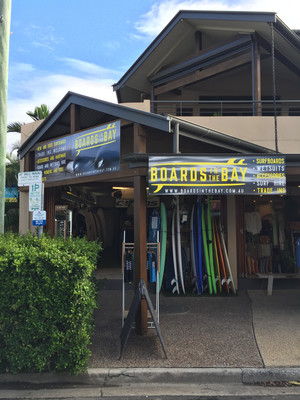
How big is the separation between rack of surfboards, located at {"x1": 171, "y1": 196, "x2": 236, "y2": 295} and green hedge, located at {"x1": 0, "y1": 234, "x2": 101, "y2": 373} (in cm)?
410

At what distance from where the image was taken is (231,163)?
5.38m

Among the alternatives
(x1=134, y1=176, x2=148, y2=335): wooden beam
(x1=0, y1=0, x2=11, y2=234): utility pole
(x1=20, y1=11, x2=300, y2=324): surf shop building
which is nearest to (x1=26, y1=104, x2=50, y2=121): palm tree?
(x1=20, y1=11, x2=300, y2=324): surf shop building

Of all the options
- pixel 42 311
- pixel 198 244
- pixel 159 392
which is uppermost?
pixel 198 244

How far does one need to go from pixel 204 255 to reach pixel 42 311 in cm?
475

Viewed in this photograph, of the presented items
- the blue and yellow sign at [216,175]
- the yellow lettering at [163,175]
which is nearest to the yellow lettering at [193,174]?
the blue and yellow sign at [216,175]

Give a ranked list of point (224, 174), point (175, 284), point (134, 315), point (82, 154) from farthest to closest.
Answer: point (175, 284), point (82, 154), point (224, 174), point (134, 315)

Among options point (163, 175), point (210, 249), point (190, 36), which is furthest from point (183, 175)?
point (190, 36)

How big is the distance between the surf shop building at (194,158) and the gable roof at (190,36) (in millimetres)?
35

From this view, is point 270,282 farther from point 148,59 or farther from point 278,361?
point 148,59

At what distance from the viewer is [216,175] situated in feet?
17.5

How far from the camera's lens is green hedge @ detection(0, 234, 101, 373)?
13.1ft

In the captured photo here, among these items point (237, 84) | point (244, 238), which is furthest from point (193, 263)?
point (237, 84)

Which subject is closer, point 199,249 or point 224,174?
point 224,174

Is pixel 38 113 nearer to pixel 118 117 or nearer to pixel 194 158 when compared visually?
pixel 118 117
